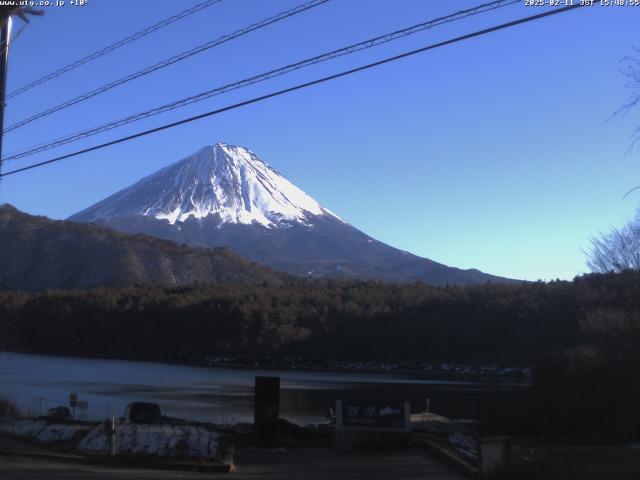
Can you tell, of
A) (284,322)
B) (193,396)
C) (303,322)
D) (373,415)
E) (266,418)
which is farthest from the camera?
(303,322)

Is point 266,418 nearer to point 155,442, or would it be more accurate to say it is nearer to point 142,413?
point 155,442

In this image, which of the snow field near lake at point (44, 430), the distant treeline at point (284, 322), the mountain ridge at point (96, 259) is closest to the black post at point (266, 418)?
the snow field near lake at point (44, 430)

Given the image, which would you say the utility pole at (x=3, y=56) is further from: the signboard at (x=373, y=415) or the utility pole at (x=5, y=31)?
the signboard at (x=373, y=415)

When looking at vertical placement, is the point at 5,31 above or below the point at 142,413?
above

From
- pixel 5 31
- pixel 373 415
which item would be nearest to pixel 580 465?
pixel 373 415

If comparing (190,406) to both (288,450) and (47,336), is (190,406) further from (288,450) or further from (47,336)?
(47,336)

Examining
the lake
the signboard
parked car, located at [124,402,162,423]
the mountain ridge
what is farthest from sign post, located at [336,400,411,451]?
the mountain ridge
